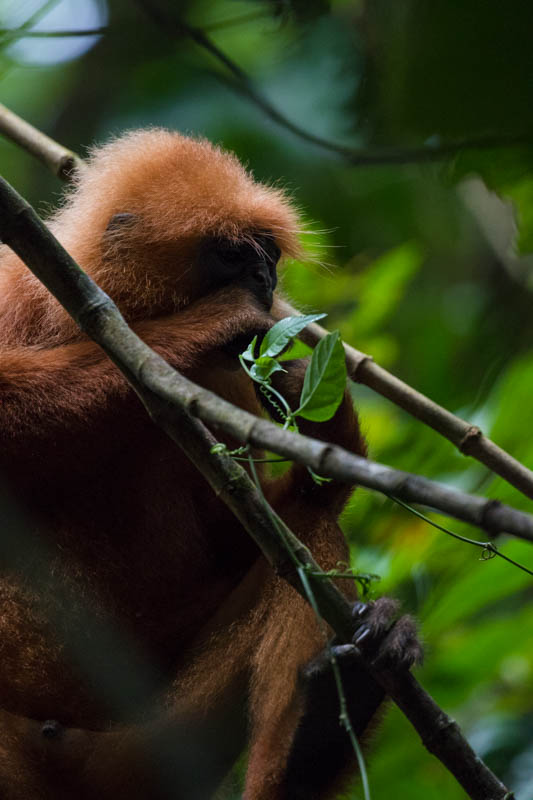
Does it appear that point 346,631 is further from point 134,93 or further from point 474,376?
point 134,93

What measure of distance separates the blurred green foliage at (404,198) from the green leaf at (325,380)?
0.46 metres

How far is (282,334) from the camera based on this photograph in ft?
7.66

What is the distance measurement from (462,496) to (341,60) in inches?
32.7

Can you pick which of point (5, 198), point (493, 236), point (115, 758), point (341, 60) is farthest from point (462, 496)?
point (493, 236)

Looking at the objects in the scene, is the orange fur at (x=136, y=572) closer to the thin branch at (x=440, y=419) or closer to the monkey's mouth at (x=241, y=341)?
the monkey's mouth at (x=241, y=341)

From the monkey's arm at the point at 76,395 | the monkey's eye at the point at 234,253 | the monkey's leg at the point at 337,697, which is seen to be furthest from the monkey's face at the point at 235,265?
the monkey's leg at the point at 337,697

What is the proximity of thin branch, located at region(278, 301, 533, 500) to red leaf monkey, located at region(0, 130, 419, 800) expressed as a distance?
18 cm

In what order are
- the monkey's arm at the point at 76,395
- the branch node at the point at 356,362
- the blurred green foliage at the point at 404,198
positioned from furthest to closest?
the branch node at the point at 356,362
the monkey's arm at the point at 76,395
the blurred green foliage at the point at 404,198

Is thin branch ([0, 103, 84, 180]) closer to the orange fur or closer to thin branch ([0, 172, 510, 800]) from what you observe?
the orange fur

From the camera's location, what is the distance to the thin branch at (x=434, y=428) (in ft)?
3.81

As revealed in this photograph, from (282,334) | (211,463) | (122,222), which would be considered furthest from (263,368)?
(122,222)

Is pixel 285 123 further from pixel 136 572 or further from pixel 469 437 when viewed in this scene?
pixel 136 572

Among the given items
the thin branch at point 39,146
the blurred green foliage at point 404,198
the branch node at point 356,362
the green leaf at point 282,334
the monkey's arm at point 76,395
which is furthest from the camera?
the thin branch at point 39,146

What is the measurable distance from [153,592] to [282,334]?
1282mm
